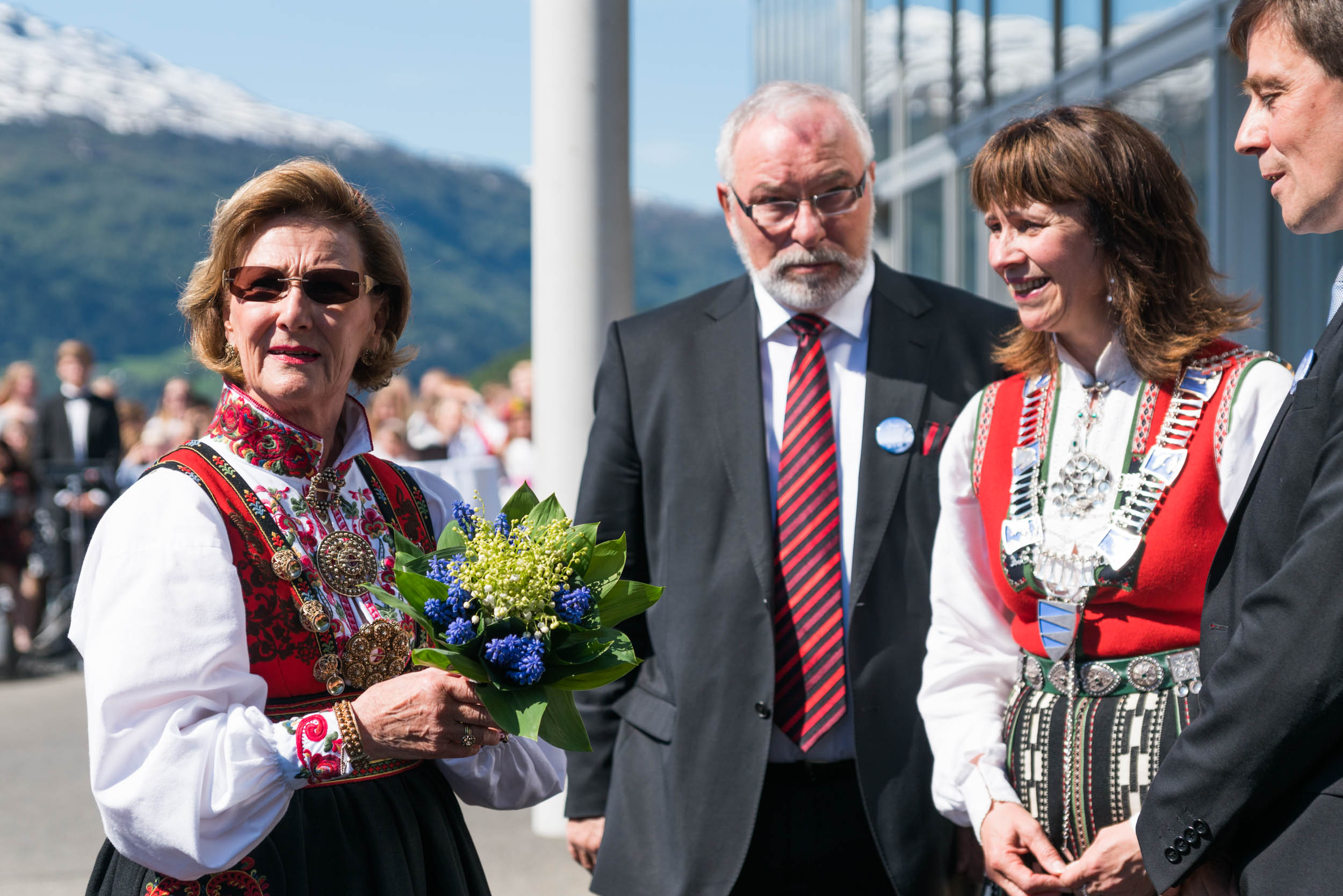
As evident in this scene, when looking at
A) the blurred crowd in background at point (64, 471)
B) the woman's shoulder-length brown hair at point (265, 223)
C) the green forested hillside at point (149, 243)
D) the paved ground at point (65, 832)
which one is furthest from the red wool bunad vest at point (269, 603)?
the green forested hillside at point (149, 243)

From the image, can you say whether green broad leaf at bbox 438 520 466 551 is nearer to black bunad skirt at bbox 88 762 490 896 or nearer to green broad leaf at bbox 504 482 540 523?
green broad leaf at bbox 504 482 540 523

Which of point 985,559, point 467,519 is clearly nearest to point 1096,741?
point 985,559

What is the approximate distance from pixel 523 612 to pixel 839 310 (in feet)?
4.49

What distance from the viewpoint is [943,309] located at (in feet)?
9.53

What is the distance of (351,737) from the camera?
1880 millimetres

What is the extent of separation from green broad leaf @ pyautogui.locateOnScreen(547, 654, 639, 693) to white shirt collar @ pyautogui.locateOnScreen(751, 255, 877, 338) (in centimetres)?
121

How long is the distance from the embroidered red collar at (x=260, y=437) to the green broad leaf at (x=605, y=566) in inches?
21.1

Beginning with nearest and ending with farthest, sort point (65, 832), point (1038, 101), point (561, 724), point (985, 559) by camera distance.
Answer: point (561, 724) < point (985, 559) < point (1038, 101) < point (65, 832)

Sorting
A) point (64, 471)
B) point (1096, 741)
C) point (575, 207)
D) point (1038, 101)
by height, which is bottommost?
point (64, 471)

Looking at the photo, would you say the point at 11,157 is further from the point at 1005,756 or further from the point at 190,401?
the point at 1005,756

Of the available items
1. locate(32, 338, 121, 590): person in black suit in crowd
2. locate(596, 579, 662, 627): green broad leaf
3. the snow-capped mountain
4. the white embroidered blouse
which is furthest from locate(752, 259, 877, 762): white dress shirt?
the snow-capped mountain

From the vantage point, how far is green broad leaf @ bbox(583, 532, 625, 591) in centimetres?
Answer: 193

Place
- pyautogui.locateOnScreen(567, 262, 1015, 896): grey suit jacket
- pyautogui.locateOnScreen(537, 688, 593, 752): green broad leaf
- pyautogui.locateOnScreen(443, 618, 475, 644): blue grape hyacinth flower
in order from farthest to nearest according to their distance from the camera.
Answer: pyautogui.locateOnScreen(567, 262, 1015, 896): grey suit jacket, pyautogui.locateOnScreen(537, 688, 593, 752): green broad leaf, pyautogui.locateOnScreen(443, 618, 475, 644): blue grape hyacinth flower

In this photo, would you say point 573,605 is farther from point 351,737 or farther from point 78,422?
point 78,422
